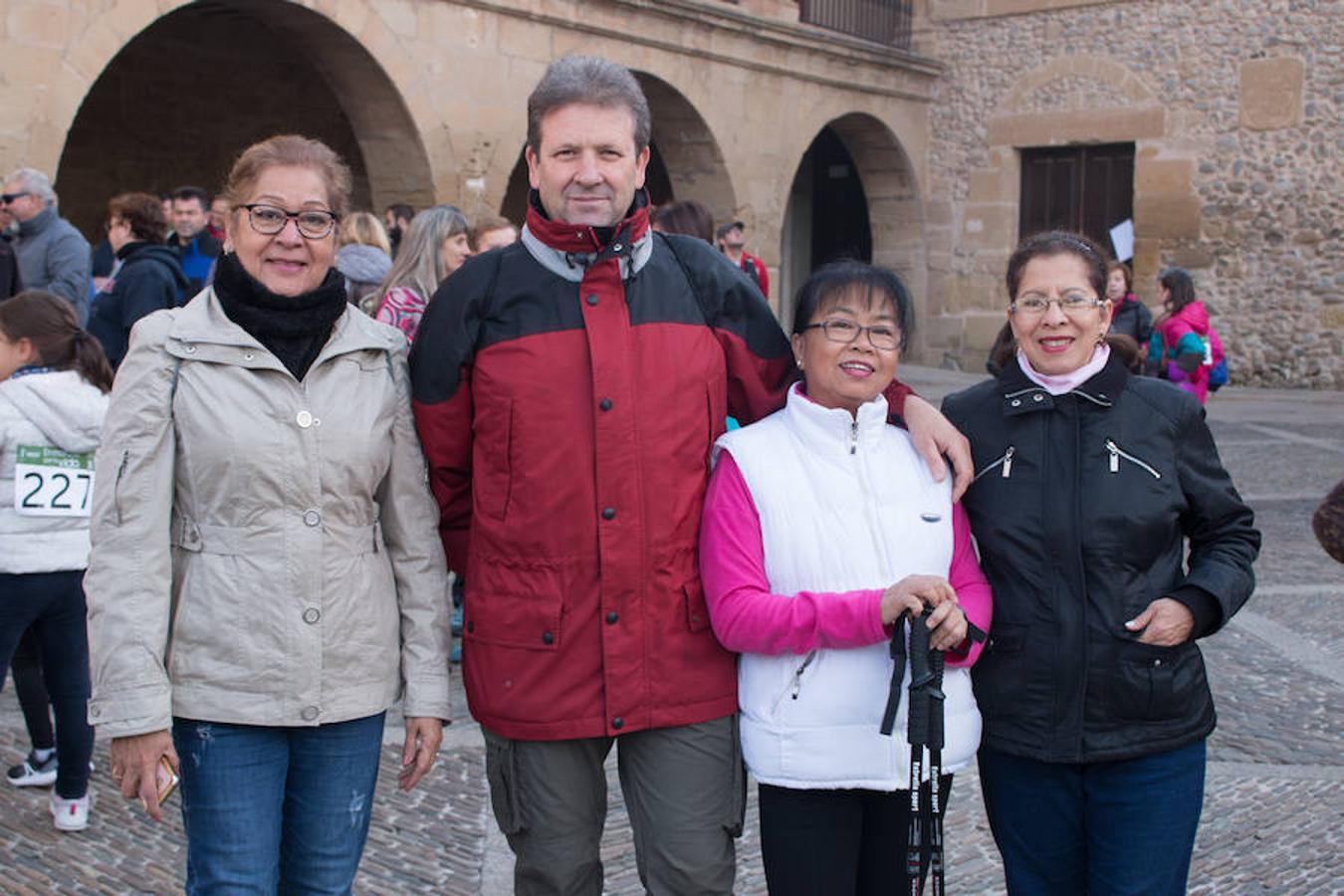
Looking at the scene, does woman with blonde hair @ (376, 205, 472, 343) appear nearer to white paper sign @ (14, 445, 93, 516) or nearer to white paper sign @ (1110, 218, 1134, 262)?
white paper sign @ (14, 445, 93, 516)

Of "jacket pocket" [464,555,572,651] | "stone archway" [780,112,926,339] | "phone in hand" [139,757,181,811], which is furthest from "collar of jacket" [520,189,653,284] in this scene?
"stone archway" [780,112,926,339]

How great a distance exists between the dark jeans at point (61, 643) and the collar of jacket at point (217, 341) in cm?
176

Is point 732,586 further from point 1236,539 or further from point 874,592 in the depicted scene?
point 1236,539

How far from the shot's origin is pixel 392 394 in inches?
92.9

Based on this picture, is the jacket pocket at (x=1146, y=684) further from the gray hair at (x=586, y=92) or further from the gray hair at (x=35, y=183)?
the gray hair at (x=35, y=183)

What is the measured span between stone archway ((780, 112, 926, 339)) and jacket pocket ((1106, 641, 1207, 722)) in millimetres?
14082

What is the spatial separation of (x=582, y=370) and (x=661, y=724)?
1.95 feet

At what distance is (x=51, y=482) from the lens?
3758 mm

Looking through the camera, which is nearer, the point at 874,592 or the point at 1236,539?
the point at 874,592

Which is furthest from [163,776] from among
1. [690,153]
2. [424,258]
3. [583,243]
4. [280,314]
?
[690,153]

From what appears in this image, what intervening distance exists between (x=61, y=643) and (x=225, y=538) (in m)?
1.87

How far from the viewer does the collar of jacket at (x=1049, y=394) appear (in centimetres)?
240

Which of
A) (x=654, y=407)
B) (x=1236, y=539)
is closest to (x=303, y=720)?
(x=654, y=407)

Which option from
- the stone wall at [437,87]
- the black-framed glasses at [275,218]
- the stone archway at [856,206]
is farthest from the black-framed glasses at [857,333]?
the stone archway at [856,206]
